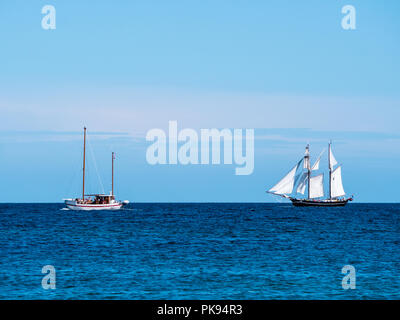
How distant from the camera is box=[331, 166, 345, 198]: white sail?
175m

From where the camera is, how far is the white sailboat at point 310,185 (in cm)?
17088

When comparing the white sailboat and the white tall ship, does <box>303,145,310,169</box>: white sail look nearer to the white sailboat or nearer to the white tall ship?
the white sailboat

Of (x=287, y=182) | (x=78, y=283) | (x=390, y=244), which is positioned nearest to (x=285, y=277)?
(x=78, y=283)

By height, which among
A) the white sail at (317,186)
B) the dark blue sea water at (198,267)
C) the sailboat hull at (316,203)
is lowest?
the dark blue sea water at (198,267)

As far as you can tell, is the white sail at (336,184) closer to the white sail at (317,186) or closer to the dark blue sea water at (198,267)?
the white sail at (317,186)

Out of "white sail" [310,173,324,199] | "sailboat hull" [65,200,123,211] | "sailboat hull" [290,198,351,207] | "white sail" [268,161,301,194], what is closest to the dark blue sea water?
"sailboat hull" [65,200,123,211]

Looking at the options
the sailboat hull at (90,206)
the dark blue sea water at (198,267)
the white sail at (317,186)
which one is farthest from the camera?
the white sail at (317,186)

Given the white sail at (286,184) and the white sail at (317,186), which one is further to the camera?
the white sail at (317,186)

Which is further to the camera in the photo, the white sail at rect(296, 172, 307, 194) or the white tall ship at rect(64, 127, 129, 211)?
the white sail at rect(296, 172, 307, 194)

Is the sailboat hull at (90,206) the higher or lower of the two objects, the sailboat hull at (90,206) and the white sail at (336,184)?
the lower

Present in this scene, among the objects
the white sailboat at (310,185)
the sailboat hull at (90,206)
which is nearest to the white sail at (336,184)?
the white sailboat at (310,185)

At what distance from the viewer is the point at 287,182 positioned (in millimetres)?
170625

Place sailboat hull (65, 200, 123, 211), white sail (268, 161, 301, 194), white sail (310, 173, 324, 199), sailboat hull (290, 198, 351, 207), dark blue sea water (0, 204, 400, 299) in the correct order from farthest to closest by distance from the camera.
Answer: sailboat hull (290, 198, 351, 207) → white sail (310, 173, 324, 199) → white sail (268, 161, 301, 194) → sailboat hull (65, 200, 123, 211) → dark blue sea water (0, 204, 400, 299)

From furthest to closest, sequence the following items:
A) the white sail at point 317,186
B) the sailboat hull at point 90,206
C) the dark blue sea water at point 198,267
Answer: the white sail at point 317,186 < the sailboat hull at point 90,206 < the dark blue sea water at point 198,267
